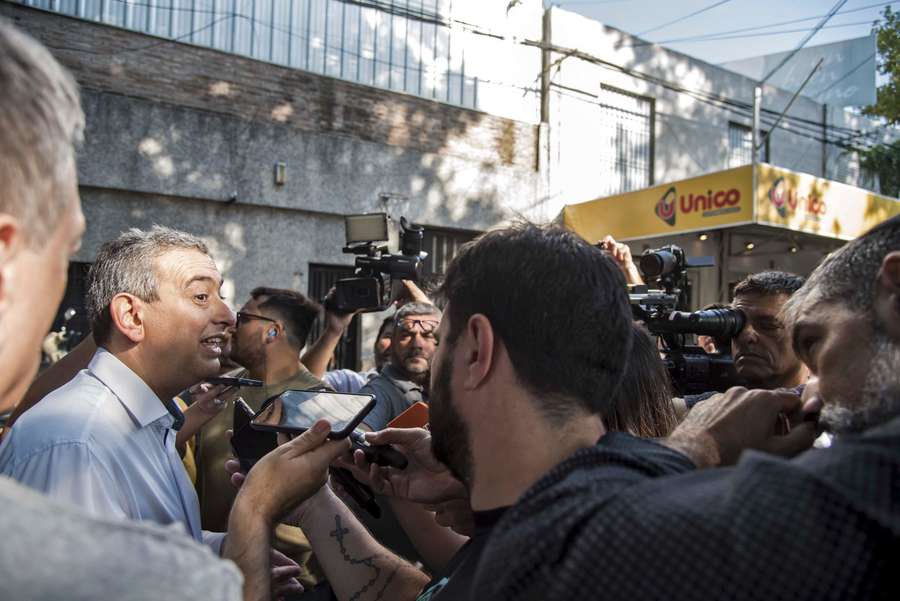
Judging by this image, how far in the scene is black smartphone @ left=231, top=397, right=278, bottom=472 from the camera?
2.20 m

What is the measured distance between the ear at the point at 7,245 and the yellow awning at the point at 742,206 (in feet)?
29.4

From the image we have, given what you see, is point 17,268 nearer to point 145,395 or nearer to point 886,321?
point 886,321

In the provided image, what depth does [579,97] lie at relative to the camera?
12.4 m

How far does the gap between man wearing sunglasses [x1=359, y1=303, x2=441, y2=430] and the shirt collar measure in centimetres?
214

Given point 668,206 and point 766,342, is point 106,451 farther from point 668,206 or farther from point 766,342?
point 668,206

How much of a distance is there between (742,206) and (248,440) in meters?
8.02

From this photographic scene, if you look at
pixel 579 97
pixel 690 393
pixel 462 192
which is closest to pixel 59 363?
pixel 690 393

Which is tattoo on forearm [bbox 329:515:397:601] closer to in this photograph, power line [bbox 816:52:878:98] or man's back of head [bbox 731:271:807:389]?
man's back of head [bbox 731:271:807:389]

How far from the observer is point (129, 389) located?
2217 millimetres

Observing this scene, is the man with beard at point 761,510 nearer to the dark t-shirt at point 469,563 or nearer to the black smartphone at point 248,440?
the dark t-shirt at point 469,563

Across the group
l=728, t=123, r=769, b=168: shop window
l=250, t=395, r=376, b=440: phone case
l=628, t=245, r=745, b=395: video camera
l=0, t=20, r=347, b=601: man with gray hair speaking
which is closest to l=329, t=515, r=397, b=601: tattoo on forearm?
l=250, t=395, r=376, b=440: phone case

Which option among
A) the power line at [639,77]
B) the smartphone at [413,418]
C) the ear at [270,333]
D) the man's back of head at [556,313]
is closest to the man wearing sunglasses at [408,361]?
the ear at [270,333]

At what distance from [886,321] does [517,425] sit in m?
0.65

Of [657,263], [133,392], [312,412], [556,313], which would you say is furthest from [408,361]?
[556,313]
